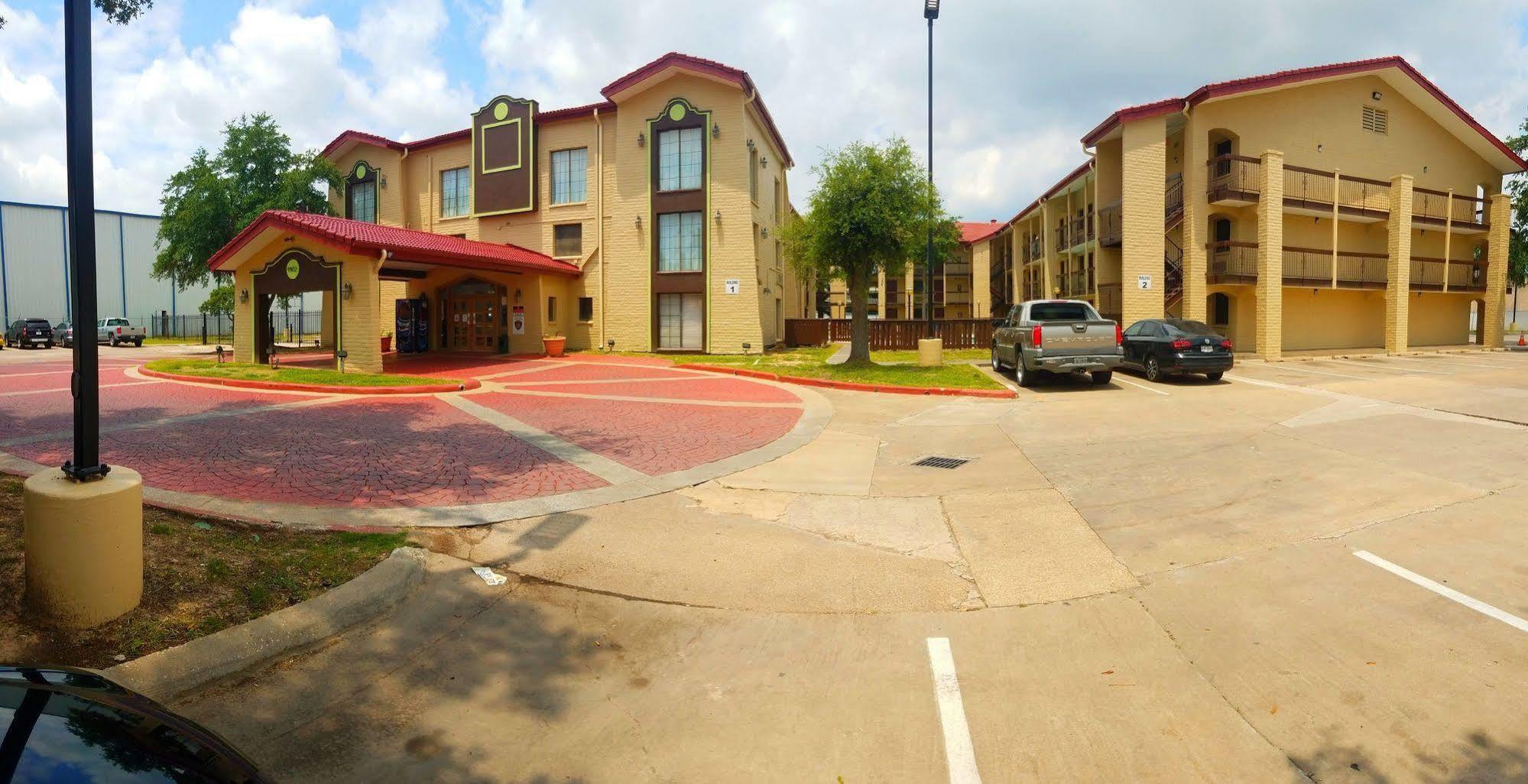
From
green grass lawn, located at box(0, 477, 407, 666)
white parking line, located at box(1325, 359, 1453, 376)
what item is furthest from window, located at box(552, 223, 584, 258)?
white parking line, located at box(1325, 359, 1453, 376)

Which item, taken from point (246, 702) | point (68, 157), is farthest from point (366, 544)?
point (68, 157)

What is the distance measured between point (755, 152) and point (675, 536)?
25877mm

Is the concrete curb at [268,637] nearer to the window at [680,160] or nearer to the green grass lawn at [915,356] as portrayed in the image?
the green grass lawn at [915,356]

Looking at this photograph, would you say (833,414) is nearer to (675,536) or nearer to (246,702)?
(675,536)

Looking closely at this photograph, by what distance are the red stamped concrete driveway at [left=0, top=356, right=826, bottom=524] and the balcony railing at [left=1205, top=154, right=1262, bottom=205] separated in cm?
1830

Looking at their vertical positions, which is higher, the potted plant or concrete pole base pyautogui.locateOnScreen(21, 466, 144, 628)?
the potted plant

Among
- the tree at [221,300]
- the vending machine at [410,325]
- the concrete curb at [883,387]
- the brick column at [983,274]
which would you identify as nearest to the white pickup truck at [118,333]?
the tree at [221,300]

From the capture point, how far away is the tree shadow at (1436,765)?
2.95 metres

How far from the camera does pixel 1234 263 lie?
2652 cm

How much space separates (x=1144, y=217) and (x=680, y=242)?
16.3 meters

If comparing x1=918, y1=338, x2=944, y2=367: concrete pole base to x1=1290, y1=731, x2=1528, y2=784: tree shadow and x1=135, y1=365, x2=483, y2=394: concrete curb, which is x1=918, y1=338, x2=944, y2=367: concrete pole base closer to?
x1=135, y1=365, x2=483, y2=394: concrete curb

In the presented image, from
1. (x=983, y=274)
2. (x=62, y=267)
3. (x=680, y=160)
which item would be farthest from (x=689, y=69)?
(x=62, y=267)

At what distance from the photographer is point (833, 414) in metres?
13.3

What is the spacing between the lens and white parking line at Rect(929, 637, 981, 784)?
10.0 feet
